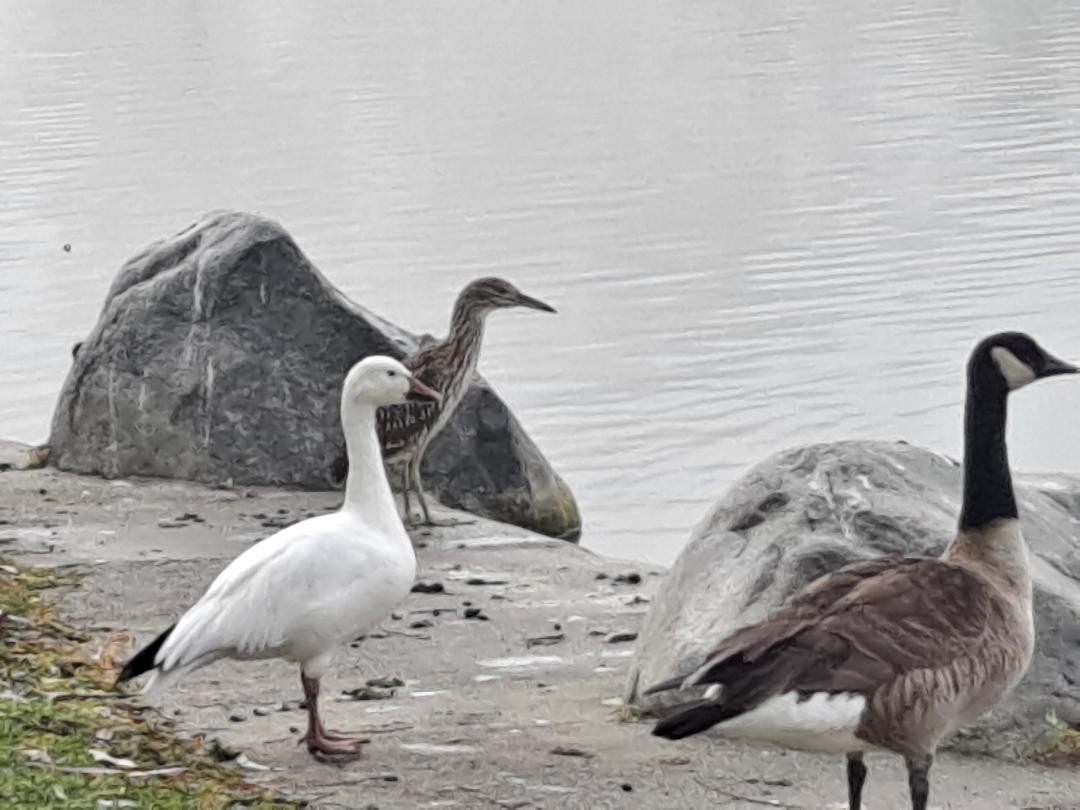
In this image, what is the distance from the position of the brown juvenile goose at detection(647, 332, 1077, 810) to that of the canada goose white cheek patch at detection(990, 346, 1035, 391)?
0.58 meters

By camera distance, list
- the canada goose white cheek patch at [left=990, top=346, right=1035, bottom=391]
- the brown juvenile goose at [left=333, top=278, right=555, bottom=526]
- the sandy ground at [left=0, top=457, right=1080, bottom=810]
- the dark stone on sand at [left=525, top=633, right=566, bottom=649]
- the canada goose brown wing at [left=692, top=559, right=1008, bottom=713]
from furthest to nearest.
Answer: the brown juvenile goose at [left=333, top=278, right=555, bottom=526] → the dark stone on sand at [left=525, top=633, right=566, bottom=649] → the canada goose white cheek patch at [left=990, top=346, right=1035, bottom=391] → the sandy ground at [left=0, top=457, right=1080, bottom=810] → the canada goose brown wing at [left=692, top=559, right=1008, bottom=713]

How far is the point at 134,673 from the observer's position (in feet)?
24.5

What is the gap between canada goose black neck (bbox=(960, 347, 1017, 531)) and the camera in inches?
299

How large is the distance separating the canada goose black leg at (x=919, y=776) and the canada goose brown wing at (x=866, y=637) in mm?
337

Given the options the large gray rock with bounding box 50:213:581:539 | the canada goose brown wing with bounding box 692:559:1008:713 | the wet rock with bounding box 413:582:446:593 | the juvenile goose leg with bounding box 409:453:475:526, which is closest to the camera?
the canada goose brown wing with bounding box 692:559:1008:713

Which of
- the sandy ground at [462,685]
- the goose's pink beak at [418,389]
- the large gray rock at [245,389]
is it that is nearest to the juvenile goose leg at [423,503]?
the sandy ground at [462,685]

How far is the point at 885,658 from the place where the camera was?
6727 mm

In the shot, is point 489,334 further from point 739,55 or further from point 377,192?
point 739,55

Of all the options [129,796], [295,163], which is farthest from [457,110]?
[129,796]

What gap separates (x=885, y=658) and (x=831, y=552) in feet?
6.05

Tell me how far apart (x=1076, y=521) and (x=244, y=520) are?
5068 mm

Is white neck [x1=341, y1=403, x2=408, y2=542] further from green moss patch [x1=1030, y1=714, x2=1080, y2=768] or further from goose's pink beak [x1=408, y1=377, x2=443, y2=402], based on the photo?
green moss patch [x1=1030, y1=714, x2=1080, y2=768]

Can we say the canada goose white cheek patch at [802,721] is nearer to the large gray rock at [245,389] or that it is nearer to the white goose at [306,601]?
the white goose at [306,601]

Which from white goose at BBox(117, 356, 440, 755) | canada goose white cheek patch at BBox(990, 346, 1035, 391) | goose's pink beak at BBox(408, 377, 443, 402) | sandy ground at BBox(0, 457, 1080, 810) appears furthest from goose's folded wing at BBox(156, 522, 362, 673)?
canada goose white cheek patch at BBox(990, 346, 1035, 391)
